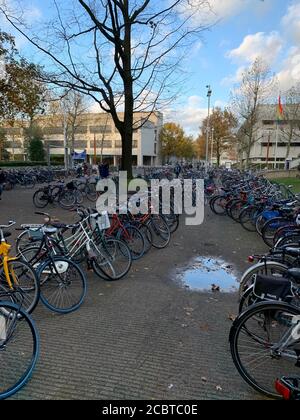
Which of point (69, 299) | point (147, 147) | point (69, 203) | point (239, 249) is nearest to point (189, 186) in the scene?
point (69, 203)

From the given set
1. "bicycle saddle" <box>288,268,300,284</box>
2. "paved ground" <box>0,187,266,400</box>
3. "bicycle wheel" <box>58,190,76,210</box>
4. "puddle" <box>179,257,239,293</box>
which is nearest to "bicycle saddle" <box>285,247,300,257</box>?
"bicycle saddle" <box>288,268,300,284</box>

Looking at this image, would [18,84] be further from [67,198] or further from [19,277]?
[19,277]

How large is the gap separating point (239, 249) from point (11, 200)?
382 inches

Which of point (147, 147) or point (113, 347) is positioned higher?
point (147, 147)

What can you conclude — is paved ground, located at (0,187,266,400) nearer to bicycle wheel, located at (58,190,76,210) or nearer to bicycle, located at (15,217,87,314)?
bicycle, located at (15,217,87,314)

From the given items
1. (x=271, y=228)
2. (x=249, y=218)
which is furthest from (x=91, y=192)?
(x=271, y=228)

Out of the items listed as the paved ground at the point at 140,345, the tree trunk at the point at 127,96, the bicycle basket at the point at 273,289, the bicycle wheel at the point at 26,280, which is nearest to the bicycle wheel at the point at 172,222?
the paved ground at the point at 140,345

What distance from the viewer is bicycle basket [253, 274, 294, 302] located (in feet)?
7.88

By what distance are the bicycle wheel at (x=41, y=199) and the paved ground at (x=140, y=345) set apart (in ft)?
22.7

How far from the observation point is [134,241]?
5637mm

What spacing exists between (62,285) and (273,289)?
8.35 ft

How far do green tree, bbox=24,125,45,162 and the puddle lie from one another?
4546 cm

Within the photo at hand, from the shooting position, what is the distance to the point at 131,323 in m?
3.41

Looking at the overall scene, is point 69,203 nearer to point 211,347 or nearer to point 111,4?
point 111,4
